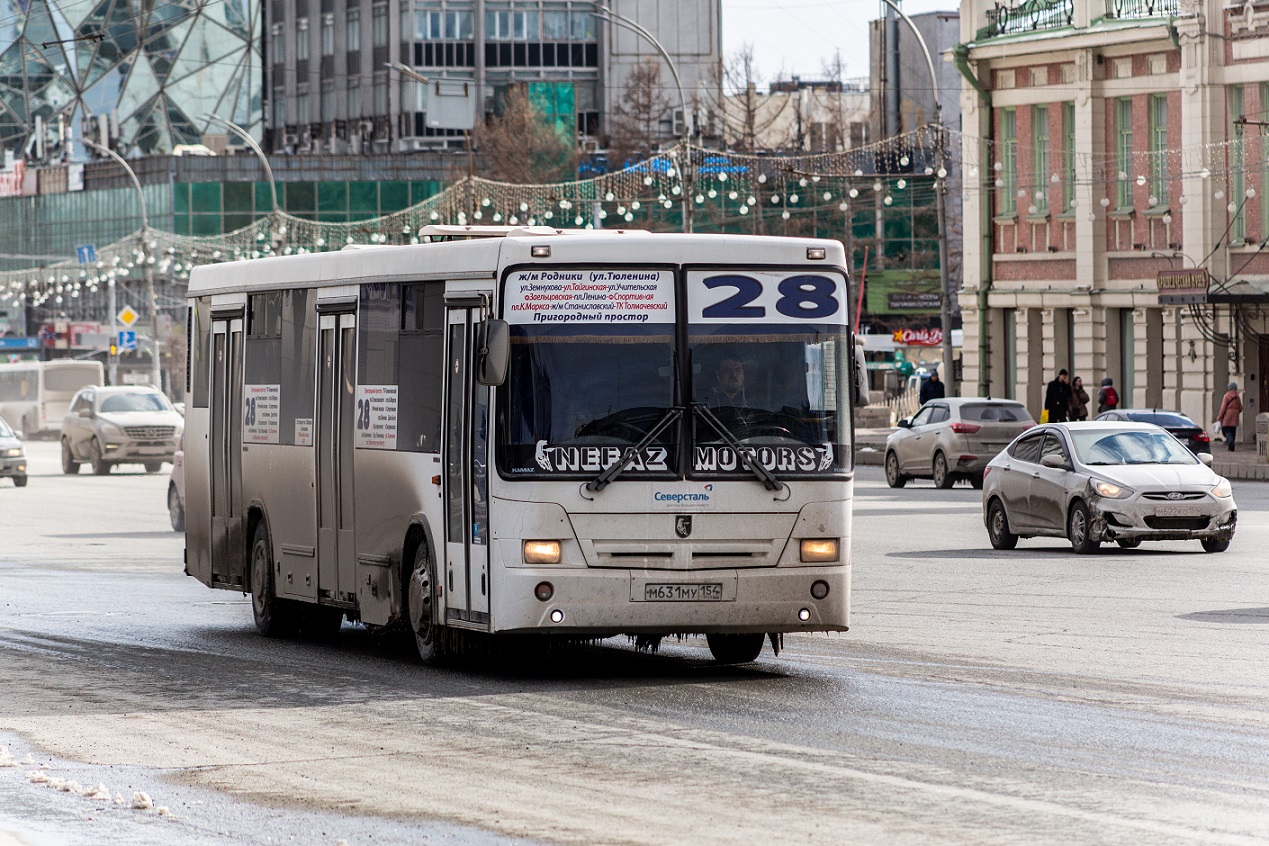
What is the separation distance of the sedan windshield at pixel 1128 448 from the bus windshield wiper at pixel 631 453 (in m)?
12.2

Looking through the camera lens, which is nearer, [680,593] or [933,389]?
[680,593]

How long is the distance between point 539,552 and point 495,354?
110cm

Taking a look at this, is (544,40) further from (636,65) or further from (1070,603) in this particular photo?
(1070,603)

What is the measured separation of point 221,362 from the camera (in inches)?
669

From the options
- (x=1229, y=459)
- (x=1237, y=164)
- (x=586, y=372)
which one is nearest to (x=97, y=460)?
(x=1229, y=459)

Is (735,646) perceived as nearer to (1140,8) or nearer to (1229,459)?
(1229,459)

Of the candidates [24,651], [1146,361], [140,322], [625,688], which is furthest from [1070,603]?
[140,322]

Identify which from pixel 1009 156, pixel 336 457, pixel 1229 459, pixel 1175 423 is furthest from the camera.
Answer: pixel 1009 156

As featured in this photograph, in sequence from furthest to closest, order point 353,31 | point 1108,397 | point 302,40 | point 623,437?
point 302,40 → point 353,31 → point 1108,397 → point 623,437

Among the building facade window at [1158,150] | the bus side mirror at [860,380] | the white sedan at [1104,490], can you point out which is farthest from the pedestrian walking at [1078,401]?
the bus side mirror at [860,380]

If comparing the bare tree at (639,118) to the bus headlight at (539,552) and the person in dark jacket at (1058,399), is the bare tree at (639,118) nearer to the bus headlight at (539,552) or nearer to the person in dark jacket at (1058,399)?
the person in dark jacket at (1058,399)

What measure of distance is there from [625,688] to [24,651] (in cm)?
479

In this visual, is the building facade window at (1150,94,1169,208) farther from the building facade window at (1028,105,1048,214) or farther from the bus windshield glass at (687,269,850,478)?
the bus windshield glass at (687,269,850,478)

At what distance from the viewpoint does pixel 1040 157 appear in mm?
56062
